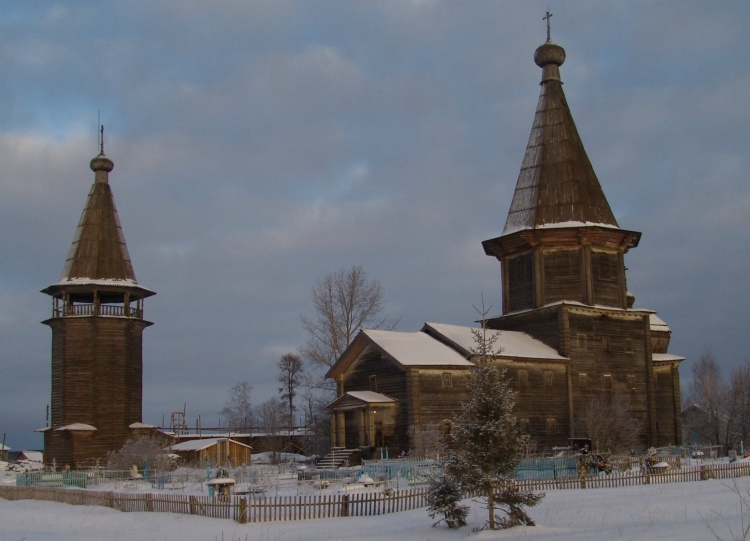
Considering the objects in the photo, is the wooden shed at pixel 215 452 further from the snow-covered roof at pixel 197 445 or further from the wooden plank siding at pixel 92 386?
the wooden plank siding at pixel 92 386

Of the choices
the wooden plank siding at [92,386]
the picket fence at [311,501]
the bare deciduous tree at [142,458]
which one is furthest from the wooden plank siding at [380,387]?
the wooden plank siding at [92,386]

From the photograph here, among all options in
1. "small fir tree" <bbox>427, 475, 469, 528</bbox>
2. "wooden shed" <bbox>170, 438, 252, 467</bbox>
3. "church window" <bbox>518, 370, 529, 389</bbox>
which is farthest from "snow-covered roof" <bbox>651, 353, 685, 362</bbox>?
"small fir tree" <bbox>427, 475, 469, 528</bbox>

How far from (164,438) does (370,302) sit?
14.6 metres

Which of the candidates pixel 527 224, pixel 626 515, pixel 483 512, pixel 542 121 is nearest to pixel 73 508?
pixel 483 512

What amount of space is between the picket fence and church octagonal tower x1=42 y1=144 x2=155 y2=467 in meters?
16.4

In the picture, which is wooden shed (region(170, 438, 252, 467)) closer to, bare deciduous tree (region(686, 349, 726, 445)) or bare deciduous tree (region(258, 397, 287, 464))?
bare deciduous tree (region(258, 397, 287, 464))

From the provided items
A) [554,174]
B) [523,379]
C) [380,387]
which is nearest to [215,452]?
[380,387]

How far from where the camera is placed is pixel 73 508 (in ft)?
93.5

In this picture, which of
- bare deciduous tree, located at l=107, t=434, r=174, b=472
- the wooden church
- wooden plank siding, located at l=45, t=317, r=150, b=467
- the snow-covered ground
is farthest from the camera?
wooden plank siding, located at l=45, t=317, r=150, b=467

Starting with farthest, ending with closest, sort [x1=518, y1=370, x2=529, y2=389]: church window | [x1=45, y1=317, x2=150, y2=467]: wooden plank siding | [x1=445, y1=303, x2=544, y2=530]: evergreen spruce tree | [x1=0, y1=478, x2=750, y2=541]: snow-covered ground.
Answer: [x1=45, y1=317, x2=150, y2=467]: wooden plank siding < [x1=518, y1=370, x2=529, y2=389]: church window < [x1=445, y1=303, x2=544, y2=530]: evergreen spruce tree < [x1=0, y1=478, x2=750, y2=541]: snow-covered ground

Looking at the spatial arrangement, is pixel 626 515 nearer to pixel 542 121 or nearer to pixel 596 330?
pixel 596 330

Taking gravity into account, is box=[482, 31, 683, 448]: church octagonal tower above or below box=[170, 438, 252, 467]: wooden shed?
above

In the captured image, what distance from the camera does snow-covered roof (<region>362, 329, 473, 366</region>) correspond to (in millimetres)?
37531

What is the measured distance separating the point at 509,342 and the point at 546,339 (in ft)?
9.60
